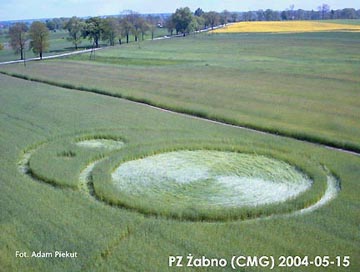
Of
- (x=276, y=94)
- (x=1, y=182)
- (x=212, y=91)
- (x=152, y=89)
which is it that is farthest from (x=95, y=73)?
(x=1, y=182)

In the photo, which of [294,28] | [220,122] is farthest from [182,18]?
[220,122]

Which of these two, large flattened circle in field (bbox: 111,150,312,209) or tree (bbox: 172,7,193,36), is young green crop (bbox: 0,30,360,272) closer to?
large flattened circle in field (bbox: 111,150,312,209)

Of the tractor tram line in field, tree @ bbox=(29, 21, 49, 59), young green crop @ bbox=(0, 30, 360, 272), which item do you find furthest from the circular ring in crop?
tree @ bbox=(29, 21, 49, 59)

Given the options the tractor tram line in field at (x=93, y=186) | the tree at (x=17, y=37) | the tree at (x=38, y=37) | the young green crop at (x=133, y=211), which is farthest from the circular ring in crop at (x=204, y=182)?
the tree at (x=17, y=37)

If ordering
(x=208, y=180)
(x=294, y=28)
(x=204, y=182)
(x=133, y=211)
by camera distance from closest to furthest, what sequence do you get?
(x=133, y=211) → (x=204, y=182) → (x=208, y=180) → (x=294, y=28)

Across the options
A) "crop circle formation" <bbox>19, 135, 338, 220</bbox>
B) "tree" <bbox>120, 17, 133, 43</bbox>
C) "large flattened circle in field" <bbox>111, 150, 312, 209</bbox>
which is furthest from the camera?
"tree" <bbox>120, 17, 133, 43</bbox>

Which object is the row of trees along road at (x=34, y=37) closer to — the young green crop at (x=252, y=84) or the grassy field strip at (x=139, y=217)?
the young green crop at (x=252, y=84)

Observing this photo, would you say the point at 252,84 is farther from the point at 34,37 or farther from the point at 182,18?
the point at 182,18

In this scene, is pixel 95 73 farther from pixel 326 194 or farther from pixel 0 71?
pixel 326 194
